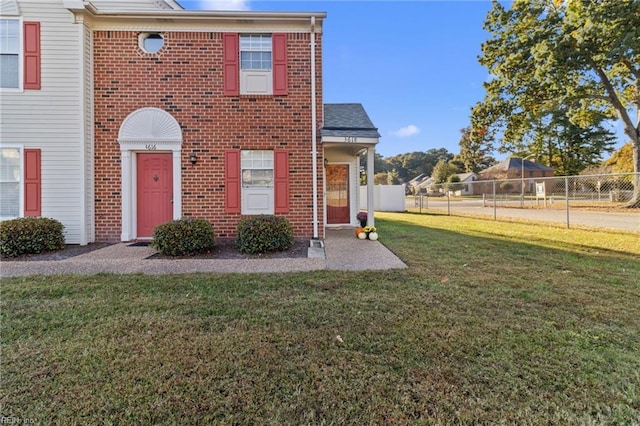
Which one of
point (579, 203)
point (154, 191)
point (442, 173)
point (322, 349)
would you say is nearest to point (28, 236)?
point (154, 191)

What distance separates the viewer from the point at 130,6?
8.13 m

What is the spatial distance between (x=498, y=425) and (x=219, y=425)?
63.4 inches

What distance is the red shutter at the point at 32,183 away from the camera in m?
7.19

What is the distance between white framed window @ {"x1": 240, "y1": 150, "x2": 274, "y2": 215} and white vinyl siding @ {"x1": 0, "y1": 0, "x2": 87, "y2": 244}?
145 inches

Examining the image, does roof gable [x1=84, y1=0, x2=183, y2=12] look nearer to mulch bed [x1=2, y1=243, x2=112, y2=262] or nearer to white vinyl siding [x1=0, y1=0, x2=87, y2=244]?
white vinyl siding [x1=0, y1=0, x2=87, y2=244]

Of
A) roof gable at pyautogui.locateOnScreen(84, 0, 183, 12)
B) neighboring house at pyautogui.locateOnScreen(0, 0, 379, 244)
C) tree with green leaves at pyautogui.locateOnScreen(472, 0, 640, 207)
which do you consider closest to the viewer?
neighboring house at pyautogui.locateOnScreen(0, 0, 379, 244)

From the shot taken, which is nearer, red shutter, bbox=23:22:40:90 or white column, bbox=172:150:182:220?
red shutter, bbox=23:22:40:90

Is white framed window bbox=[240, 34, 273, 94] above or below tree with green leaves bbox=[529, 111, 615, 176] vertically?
below

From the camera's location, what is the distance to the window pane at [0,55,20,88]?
23.5 feet

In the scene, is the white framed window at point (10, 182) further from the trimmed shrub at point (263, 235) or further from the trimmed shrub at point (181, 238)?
the trimmed shrub at point (263, 235)

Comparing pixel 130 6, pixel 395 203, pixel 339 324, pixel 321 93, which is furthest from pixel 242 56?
pixel 395 203

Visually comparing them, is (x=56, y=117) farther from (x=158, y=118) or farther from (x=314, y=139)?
(x=314, y=139)

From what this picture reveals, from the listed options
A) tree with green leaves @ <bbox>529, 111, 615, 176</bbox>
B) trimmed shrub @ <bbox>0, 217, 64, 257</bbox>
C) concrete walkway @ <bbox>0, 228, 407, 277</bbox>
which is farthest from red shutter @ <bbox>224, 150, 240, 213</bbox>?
tree with green leaves @ <bbox>529, 111, 615, 176</bbox>

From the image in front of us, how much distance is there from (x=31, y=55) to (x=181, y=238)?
18.6 feet
